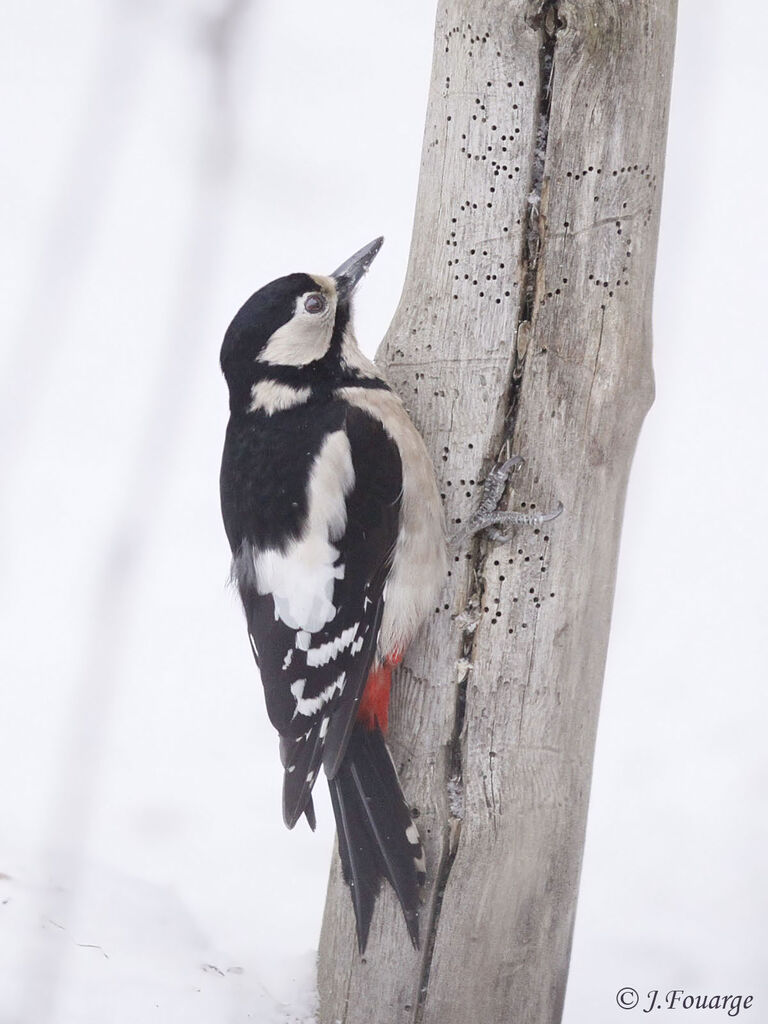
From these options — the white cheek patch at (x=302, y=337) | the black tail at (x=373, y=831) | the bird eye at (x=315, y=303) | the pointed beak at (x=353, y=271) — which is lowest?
the black tail at (x=373, y=831)

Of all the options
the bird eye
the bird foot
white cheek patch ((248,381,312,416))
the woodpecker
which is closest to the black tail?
the woodpecker

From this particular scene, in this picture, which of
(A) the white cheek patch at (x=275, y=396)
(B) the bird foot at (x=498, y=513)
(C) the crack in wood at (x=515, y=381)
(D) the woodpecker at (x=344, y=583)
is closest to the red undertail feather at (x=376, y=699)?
(D) the woodpecker at (x=344, y=583)

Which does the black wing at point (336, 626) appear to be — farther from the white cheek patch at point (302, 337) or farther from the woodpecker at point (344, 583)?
the white cheek patch at point (302, 337)

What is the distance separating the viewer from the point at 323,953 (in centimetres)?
195

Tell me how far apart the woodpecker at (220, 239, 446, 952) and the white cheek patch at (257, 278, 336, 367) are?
0.05ft

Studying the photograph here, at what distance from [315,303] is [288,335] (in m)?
0.08

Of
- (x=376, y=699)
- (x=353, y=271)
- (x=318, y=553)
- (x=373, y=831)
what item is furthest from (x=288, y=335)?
(x=373, y=831)

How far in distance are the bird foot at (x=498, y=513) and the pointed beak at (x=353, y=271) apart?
507 mm

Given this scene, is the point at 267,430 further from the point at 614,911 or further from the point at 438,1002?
the point at 614,911

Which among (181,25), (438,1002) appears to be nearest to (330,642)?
(438,1002)

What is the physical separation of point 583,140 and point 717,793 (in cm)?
187

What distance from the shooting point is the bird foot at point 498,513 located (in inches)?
65.0

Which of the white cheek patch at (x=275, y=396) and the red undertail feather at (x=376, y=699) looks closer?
the red undertail feather at (x=376, y=699)

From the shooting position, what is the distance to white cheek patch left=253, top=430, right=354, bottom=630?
5.69 feet
